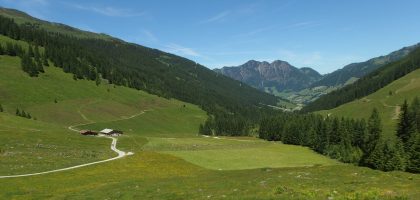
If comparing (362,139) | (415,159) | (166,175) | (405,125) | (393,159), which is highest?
(405,125)

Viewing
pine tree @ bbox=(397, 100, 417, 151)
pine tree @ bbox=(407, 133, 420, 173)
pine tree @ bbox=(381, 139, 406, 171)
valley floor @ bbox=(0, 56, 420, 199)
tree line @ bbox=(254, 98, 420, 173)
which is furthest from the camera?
pine tree @ bbox=(397, 100, 417, 151)

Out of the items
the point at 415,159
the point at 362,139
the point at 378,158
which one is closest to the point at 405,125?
the point at 415,159

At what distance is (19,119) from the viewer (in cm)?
12950

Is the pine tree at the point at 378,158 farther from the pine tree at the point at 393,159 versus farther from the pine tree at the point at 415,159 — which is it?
the pine tree at the point at 415,159

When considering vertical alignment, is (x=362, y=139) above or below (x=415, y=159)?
above

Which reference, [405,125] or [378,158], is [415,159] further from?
[405,125]

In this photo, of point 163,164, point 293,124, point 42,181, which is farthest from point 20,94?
point 42,181

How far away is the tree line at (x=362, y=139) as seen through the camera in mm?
86500

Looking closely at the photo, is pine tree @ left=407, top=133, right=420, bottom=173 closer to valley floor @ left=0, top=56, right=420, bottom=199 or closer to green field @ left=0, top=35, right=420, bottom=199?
green field @ left=0, top=35, right=420, bottom=199

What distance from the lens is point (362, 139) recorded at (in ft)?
491

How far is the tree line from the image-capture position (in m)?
86.5

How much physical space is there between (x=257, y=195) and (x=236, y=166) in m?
54.6

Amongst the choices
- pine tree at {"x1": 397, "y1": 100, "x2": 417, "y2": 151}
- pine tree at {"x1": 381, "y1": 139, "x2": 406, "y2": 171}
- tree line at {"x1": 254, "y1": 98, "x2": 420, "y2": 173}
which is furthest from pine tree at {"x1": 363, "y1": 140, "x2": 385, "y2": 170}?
pine tree at {"x1": 397, "y1": 100, "x2": 417, "y2": 151}

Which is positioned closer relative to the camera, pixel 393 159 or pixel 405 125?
pixel 393 159
